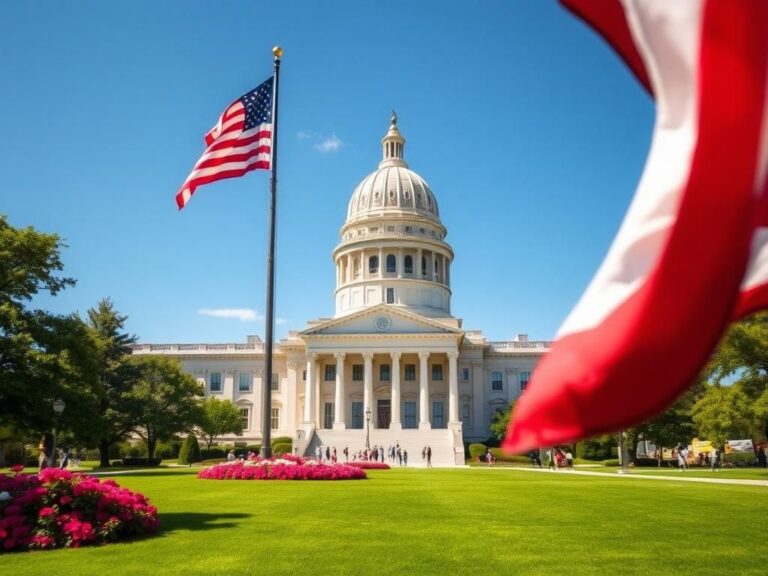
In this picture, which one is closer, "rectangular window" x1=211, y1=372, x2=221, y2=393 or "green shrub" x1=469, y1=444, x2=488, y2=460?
"green shrub" x1=469, y1=444, x2=488, y2=460

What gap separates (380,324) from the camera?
7606cm

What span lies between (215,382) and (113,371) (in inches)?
1198

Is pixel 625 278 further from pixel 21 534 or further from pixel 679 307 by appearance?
pixel 21 534

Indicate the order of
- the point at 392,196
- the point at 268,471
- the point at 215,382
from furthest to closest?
1. the point at 392,196
2. the point at 215,382
3. the point at 268,471

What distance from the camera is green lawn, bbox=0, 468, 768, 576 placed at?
9969mm

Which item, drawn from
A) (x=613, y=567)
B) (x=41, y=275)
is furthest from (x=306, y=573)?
(x=41, y=275)

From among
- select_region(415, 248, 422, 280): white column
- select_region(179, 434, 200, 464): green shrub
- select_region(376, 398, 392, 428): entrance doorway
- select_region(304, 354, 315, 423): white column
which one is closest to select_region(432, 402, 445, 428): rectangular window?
select_region(376, 398, 392, 428): entrance doorway

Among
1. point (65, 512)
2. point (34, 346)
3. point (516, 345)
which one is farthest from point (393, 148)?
point (65, 512)

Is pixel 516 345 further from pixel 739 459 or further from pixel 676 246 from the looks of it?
pixel 676 246

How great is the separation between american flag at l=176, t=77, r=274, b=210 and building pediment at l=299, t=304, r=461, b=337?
5170 centimetres

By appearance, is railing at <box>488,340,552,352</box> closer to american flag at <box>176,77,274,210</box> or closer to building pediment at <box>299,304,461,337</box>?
building pediment at <box>299,304,461,337</box>

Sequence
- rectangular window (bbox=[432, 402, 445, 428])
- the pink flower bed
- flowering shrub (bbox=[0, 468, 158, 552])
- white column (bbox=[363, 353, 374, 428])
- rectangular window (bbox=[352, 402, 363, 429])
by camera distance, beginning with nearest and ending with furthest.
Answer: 1. flowering shrub (bbox=[0, 468, 158, 552])
2. the pink flower bed
3. white column (bbox=[363, 353, 374, 428])
4. rectangular window (bbox=[352, 402, 363, 429])
5. rectangular window (bbox=[432, 402, 445, 428])

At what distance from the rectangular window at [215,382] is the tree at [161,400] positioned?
24.9 m

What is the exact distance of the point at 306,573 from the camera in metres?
9.46
